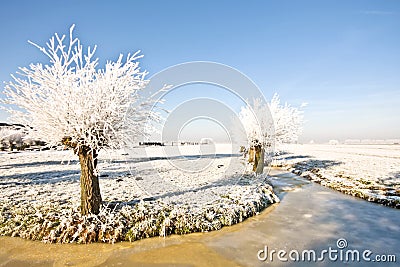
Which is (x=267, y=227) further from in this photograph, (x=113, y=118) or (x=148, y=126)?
(x=113, y=118)

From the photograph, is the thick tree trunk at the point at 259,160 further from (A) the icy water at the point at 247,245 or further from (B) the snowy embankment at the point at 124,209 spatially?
(A) the icy water at the point at 247,245

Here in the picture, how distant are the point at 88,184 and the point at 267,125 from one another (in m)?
14.7

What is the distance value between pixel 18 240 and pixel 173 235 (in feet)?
17.1

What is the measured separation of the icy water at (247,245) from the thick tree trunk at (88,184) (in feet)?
4.79

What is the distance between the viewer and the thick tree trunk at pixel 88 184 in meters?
8.66

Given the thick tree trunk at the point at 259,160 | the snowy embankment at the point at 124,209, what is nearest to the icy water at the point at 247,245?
the snowy embankment at the point at 124,209

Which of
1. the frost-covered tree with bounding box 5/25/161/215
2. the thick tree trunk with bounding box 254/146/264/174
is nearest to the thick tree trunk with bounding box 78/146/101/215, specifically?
the frost-covered tree with bounding box 5/25/161/215

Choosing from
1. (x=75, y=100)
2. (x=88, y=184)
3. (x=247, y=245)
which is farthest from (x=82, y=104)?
(x=247, y=245)

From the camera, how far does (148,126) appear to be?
9.55 m

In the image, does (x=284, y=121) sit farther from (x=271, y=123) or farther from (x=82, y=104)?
(x=82, y=104)

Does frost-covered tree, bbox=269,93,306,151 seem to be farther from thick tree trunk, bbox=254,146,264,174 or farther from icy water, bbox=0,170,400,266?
icy water, bbox=0,170,400,266

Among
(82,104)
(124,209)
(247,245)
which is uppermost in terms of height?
(82,104)

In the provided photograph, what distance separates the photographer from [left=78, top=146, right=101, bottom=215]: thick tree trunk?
866 cm

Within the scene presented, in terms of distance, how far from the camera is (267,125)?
1948 centimetres
